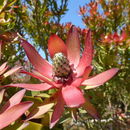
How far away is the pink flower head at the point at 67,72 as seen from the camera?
617mm

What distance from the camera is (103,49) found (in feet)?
9.08

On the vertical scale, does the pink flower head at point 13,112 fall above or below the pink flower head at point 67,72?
below

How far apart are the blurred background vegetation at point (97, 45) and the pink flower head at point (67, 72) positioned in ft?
0.19

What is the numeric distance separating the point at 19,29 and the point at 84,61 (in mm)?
2595

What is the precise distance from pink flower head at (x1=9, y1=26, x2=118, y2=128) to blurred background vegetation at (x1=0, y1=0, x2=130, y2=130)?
0.19 ft

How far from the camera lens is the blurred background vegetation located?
4.10ft

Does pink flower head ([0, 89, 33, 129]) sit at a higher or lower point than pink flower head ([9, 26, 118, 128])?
lower

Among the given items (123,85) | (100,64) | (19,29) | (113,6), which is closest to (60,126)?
(100,64)

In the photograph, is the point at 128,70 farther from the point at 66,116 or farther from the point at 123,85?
the point at 66,116

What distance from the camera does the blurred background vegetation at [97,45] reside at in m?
1.25

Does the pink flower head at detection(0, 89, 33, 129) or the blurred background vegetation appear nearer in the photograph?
the pink flower head at detection(0, 89, 33, 129)

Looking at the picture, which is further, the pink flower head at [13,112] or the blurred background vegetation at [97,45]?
the blurred background vegetation at [97,45]

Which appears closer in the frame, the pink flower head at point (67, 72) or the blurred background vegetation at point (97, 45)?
the pink flower head at point (67, 72)

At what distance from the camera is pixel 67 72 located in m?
0.81
